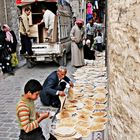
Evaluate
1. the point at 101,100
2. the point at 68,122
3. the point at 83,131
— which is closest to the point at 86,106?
the point at 101,100

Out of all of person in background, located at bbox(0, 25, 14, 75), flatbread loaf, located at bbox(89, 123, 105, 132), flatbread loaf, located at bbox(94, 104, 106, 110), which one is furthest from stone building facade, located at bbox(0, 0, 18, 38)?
flatbread loaf, located at bbox(89, 123, 105, 132)

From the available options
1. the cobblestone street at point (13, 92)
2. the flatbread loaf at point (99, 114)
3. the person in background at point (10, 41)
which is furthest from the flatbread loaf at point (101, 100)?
the person in background at point (10, 41)

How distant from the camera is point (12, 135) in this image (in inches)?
216

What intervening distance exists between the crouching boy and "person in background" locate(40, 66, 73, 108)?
2.77 metres

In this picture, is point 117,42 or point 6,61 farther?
point 6,61

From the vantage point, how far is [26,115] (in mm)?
3678

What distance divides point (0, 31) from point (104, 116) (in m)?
5.93

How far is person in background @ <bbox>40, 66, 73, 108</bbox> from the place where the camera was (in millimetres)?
6755

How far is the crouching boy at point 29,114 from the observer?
369cm

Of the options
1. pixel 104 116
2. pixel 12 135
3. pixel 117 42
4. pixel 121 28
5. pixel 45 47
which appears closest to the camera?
pixel 121 28

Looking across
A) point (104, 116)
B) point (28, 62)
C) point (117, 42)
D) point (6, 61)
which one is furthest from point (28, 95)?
point (28, 62)

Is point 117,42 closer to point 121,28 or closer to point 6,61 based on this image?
point 121,28

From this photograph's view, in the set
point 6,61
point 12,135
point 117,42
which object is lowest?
point 12,135

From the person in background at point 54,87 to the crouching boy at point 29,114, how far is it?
2772 millimetres
